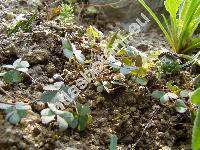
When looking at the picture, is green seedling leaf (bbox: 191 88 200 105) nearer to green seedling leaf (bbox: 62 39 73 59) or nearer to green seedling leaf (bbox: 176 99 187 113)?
green seedling leaf (bbox: 176 99 187 113)

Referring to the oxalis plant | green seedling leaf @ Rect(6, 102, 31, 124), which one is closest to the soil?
green seedling leaf @ Rect(6, 102, 31, 124)

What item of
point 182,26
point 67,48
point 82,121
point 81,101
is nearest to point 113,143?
point 82,121

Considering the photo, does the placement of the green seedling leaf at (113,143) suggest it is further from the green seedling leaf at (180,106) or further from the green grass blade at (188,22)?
the green grass blade at (188,22)

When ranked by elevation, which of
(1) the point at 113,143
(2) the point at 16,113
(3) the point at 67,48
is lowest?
(1) the point at 113,143

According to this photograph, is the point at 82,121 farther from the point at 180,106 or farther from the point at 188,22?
the point at 188,22

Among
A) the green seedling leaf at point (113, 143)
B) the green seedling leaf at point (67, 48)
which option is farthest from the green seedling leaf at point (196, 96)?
the green seedling leaf at point (67, 48)

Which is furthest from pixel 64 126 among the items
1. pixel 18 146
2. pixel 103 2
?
pixel 103 2

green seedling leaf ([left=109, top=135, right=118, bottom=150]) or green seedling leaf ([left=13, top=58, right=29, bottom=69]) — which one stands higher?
green seedling leaf ([left=13, top=58, right=29, bottom=69])
